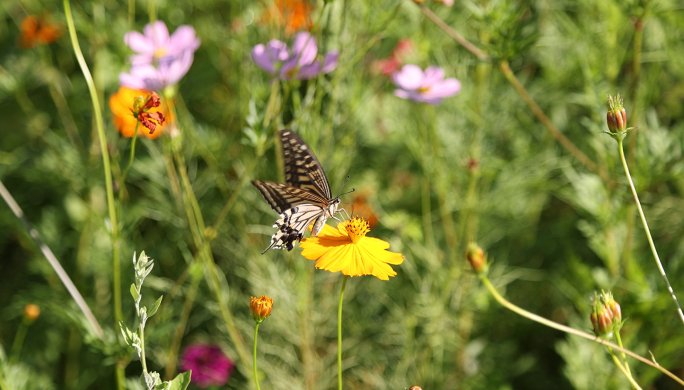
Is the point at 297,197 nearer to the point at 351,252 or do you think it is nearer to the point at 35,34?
the point at 351,252

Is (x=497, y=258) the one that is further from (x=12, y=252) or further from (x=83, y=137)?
(x=12, y=252)

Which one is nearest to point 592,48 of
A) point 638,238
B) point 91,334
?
point 638,238

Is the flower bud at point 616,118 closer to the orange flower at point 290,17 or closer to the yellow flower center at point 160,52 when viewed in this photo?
the orange flower at point 290,17

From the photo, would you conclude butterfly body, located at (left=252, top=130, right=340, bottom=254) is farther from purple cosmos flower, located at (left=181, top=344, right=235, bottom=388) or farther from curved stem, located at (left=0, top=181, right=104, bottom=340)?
purple cosmos flower, located at (left=181, top=344, right=235, bottom=388)

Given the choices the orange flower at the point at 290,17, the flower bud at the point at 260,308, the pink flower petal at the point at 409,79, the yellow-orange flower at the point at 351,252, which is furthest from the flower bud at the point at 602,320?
the orange flower at the point at 290,17

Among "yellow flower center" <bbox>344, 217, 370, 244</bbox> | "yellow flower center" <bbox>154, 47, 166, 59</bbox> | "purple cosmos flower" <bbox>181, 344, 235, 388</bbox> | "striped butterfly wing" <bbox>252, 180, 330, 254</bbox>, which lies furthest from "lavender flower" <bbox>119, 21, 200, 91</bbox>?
"purple cosmos flower" <bbox>181, 344, 235, 388</bbox>
